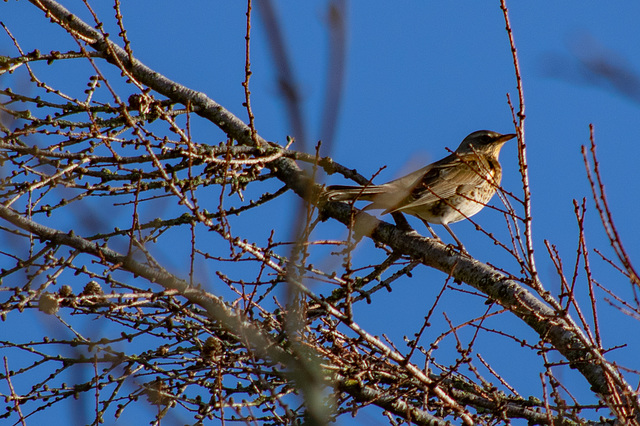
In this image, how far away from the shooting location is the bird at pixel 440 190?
18.9 feet

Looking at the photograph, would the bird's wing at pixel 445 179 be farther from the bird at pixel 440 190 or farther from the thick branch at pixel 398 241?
the thick branch at pixel 398 241

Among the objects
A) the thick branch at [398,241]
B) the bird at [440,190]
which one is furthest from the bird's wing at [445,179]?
the thick branch at [398,241]

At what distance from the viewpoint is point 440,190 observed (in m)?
7.01

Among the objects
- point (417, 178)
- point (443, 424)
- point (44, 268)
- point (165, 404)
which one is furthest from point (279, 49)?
point (417, 178)

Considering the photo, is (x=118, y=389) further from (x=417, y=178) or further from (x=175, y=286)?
(x=417, y=178)

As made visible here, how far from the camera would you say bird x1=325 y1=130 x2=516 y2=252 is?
18.9 ft

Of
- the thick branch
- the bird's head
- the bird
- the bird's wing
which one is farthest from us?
the bird's head

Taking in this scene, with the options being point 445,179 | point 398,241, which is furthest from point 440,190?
point 398,241

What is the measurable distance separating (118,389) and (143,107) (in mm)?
1936

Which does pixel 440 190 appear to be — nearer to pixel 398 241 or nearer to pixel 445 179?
pixel 445 179

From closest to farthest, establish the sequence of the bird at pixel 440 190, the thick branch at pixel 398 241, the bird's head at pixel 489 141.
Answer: the thick branch at pixel 398 241, the bird at pixel 440 190, the bird's head at pixel 489 141

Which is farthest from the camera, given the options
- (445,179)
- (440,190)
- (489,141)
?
(489,141)

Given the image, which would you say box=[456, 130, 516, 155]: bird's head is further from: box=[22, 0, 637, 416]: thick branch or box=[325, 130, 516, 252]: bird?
box=[22, 0, 637, 416]: thick branch

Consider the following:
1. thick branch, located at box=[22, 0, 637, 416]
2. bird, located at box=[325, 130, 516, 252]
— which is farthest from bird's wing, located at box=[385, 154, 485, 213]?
thick branch, located at box=[22, 0, 637, 416]
